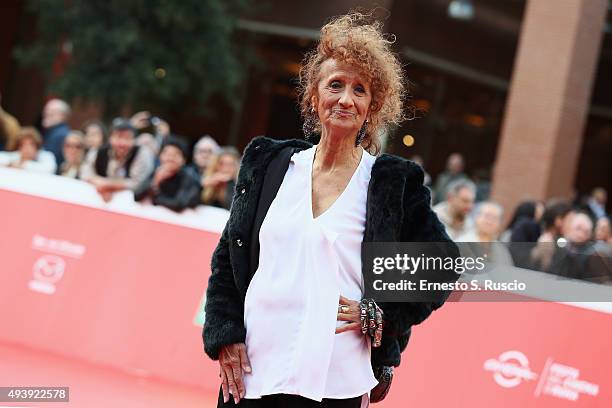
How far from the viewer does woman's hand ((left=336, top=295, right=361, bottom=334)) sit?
11.5 ft

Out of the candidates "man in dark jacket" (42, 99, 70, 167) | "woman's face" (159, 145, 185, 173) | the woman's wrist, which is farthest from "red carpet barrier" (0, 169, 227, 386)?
"man in dark jacket" (42, 99, 70, 167)

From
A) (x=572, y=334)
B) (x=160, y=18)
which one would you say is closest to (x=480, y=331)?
(x=572, y=334)

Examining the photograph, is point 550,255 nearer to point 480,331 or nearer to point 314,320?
point 480,331

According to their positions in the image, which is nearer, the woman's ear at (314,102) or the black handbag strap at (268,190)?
the black handbag strap at (268,190)

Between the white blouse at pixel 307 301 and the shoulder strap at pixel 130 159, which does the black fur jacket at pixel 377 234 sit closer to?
the white blouse at pixel 307 301

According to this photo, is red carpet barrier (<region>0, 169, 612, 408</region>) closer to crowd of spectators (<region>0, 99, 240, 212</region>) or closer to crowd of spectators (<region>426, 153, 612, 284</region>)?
A: crowd of spectators (<region>0, 99, 240, 212</region>)

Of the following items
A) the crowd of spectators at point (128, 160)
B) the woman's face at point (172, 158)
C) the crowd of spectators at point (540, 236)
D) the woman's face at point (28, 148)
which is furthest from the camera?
the woman's face at point (28, 148)

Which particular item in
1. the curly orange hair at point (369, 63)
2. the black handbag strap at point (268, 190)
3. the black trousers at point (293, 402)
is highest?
the curly orange hair at point (369, 63)

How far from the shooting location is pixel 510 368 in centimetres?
693

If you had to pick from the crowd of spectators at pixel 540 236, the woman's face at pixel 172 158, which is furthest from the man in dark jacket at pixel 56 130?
the crowd of spectators at pixel 540 236

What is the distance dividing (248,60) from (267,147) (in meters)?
20.4

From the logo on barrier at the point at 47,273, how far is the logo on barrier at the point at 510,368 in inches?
131

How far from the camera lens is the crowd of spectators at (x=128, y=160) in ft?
28.7

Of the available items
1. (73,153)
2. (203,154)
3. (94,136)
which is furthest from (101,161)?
(94,136)
